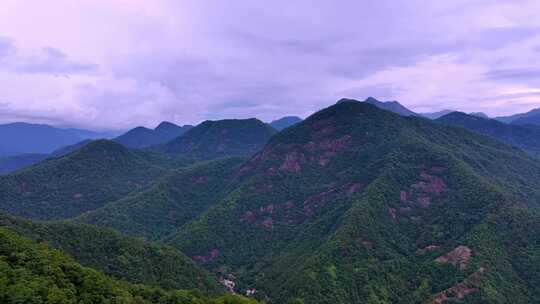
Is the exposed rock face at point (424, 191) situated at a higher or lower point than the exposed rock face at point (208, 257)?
higher

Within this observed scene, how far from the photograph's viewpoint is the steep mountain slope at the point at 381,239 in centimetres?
11827

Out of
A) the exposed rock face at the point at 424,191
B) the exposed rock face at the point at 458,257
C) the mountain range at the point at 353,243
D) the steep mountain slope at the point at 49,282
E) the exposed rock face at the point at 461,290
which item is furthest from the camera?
the exposed rock face at the point at 424,191

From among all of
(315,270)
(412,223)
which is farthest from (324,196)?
(315,270)

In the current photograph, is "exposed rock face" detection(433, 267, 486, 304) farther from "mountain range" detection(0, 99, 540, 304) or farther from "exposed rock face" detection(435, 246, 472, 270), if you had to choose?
"exposed rock face" detection(435, 246, 472, 270)

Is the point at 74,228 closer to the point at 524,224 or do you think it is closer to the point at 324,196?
the point at 324,196

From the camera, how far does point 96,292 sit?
6188 centimetres

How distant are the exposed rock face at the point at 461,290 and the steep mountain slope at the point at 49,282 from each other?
2902 inches

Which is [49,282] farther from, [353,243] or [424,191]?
[424,191]

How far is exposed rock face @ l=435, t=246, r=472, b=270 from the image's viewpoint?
121531 mm

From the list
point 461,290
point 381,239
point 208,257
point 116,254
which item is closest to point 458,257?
point 461,290

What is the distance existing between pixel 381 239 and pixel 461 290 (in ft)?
114

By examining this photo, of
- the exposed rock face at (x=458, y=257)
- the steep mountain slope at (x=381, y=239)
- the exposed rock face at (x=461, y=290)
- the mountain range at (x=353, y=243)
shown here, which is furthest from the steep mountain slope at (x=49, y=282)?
the exposed rock face at (x=458, y=257)

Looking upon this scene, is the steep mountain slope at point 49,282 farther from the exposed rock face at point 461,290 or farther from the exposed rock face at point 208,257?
the exposed rock face at point 208,257

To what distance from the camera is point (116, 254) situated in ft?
321
